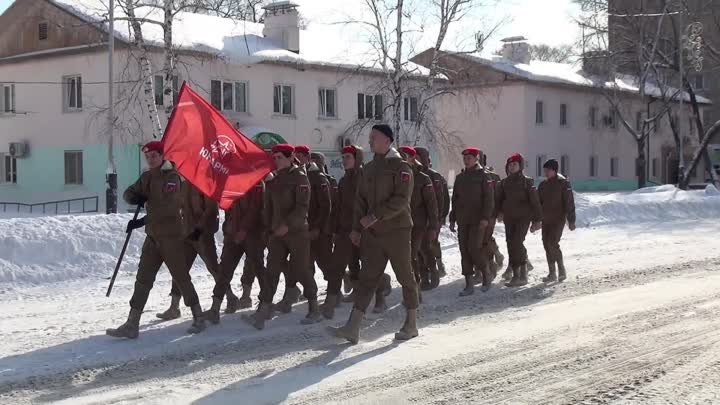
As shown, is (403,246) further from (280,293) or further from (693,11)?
(693,11)

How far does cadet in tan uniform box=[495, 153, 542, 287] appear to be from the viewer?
1242cm

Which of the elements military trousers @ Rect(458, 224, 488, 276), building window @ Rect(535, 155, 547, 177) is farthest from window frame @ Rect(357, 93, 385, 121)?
military trousers @ Rect(458, 224, 488, 276)

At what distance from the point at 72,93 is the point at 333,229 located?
78.7 feet

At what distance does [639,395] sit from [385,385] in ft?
6.06

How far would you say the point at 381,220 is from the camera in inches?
325

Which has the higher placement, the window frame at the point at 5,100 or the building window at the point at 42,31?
the building window at the point at 42,31

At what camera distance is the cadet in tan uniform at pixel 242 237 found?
959 centimetres

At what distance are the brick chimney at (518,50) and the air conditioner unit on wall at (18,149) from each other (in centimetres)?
2573

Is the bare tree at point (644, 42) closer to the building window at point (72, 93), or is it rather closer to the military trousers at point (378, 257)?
the building window at point (72, 93)

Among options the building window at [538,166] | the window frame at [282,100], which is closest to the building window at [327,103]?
the window frame at [282,100]

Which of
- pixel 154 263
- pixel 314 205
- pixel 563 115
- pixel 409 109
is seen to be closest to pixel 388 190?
pixel 314 205

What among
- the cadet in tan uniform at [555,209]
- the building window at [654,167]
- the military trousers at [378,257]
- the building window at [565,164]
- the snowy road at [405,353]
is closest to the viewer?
the snowy road at [405,353]

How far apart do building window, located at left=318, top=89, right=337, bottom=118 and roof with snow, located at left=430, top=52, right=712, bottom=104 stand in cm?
749

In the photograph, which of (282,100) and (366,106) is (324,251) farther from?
(366,106)
